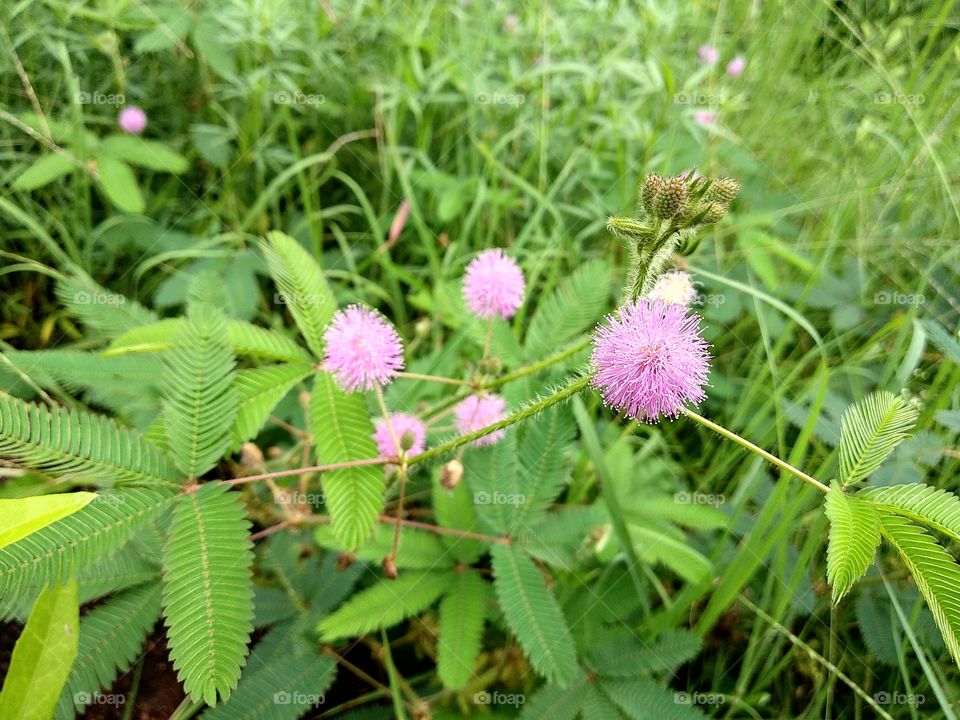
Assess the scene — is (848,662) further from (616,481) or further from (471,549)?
(471,549)

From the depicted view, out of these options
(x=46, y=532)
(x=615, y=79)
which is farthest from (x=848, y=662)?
(x=615, y=79)

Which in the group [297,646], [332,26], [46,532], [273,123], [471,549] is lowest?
[297,646]

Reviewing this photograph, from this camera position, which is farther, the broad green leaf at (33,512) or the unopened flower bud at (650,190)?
the unopened flower bud at (650,190)

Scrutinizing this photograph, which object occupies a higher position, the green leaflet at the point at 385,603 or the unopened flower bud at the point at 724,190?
the unopened flower bud at the point at 724,190

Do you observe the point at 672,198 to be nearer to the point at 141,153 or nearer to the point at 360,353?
the point at 360,353

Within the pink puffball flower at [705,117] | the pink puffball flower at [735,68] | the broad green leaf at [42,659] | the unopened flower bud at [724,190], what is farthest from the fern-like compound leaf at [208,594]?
the pink puffball flower at [735,68]

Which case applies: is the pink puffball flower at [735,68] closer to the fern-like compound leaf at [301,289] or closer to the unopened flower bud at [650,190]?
the unopened flower bud at [650,190]
